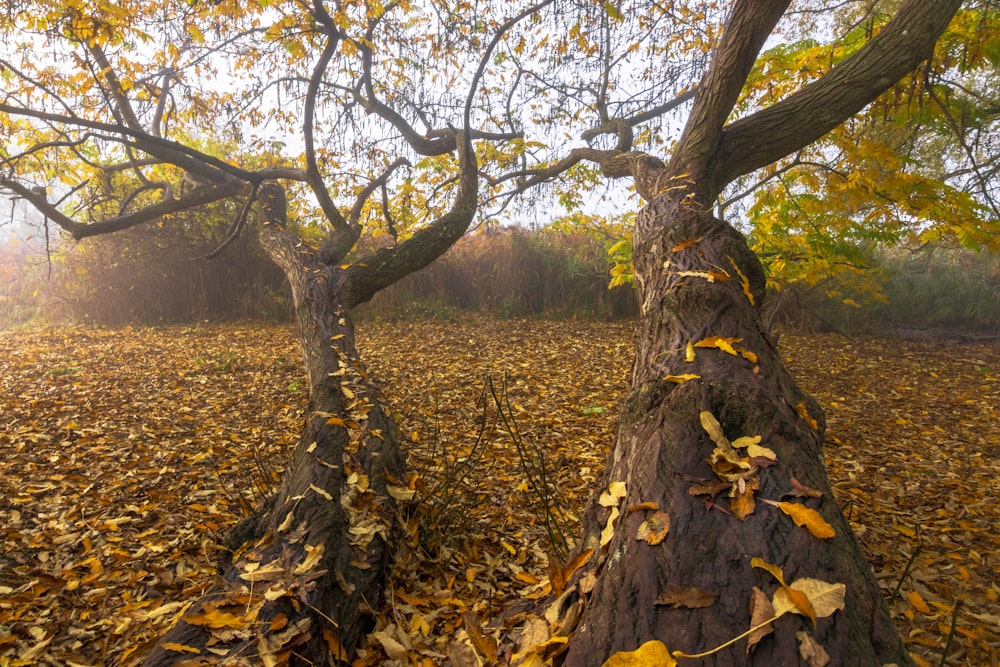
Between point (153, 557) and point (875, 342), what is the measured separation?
28.9 ft

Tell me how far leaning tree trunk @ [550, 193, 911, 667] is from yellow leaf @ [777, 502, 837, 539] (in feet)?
0.04

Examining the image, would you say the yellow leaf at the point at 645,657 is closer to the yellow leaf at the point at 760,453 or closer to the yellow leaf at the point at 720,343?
the yellow leaf at the point at 760,453

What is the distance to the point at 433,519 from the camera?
2.44 m

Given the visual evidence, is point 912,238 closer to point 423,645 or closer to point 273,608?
point 423,645

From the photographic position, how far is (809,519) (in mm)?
1009

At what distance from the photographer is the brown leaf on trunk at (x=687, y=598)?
884mm

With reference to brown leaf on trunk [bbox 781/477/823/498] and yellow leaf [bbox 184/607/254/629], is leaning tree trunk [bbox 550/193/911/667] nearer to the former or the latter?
brown leaf on trunk [bbox 781/477/823/498]

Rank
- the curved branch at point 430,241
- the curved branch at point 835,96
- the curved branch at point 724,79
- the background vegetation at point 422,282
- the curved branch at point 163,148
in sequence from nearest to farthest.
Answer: the curved branch at point 835,96 → the curved branch at point 724,79 → the curved branch at point 163,148 → the curved branch at point 430,241 → the background vegetation at point 422,282

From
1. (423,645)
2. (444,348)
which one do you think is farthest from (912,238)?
(423,645)

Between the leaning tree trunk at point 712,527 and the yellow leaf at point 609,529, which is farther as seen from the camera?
the yellow leaf at point 609,529

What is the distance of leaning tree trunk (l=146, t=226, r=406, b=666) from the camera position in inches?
55.7

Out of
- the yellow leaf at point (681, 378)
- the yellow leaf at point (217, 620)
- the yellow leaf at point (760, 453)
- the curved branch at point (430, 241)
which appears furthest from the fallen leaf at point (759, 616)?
the curved branch at point (430, 241)

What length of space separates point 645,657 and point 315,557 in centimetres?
130

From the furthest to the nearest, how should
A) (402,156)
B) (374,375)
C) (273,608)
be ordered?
(402,156) < (374,375) < (273,608)
